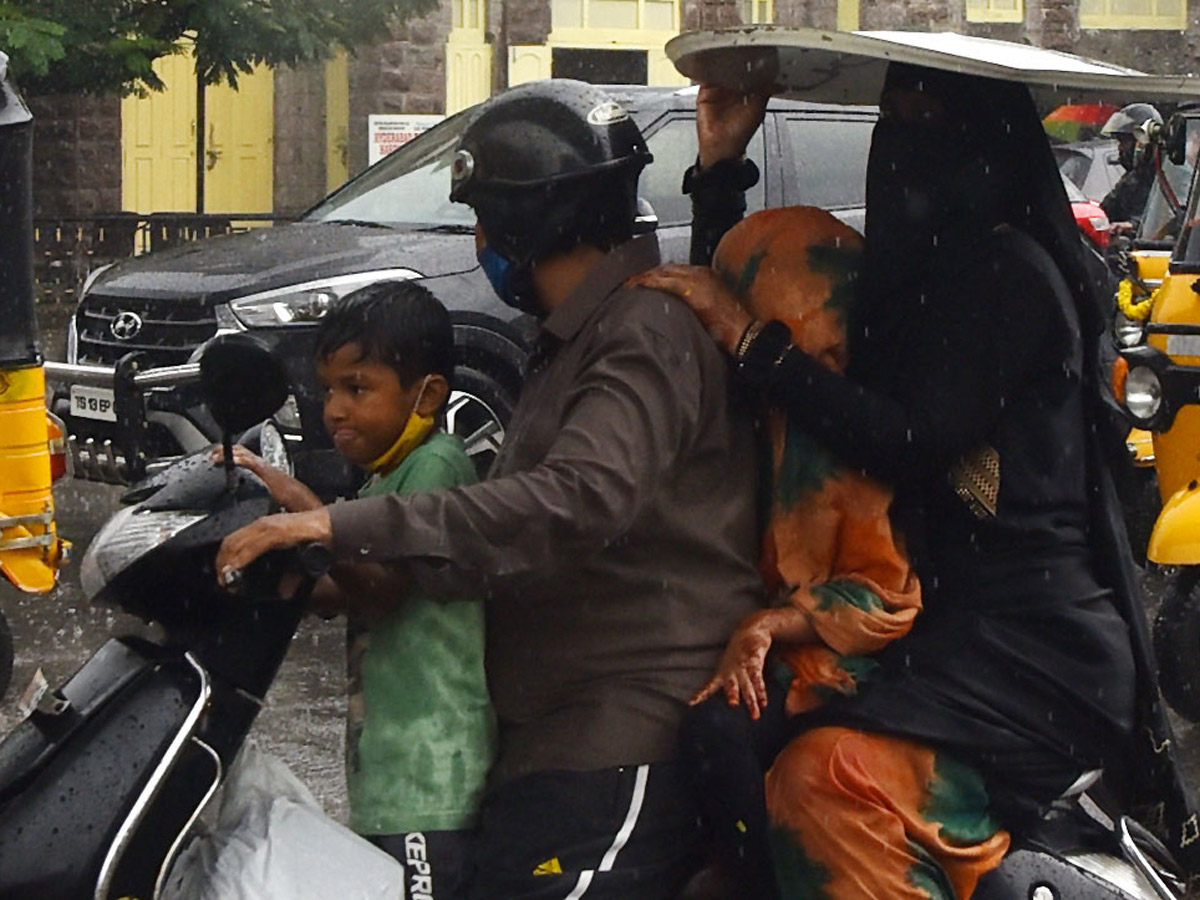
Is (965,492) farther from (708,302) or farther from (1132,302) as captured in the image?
(1132,302)

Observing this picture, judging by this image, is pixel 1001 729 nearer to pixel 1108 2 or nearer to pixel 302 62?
pixel 302 62

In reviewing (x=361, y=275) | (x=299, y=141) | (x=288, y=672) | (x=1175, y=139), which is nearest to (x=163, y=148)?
(x=299, y=141)

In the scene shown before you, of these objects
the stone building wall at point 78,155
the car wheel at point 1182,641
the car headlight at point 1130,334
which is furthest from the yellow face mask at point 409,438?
the stone building wall at point 78,155

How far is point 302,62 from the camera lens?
1616 centimetres

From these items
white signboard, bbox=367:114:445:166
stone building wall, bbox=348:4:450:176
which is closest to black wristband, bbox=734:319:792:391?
white signboard, bbox=367:114:445:166

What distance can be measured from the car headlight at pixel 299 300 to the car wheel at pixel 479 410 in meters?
0.49

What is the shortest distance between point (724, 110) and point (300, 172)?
19035mm

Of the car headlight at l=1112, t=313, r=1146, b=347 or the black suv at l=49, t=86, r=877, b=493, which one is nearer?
the black suv at l=49, t=86, r=877, b=493

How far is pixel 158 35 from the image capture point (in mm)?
15000

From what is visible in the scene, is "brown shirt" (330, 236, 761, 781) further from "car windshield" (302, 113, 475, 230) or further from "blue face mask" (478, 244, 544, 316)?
"car windshield" (302, 113, 475, 230)

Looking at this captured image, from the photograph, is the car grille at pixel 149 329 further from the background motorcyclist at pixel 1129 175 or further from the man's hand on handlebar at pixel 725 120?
the man's hand on handlebar at pixel 725 120

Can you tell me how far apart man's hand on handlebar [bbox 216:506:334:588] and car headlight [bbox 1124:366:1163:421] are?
5.05 meters

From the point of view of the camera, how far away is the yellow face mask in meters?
2.55


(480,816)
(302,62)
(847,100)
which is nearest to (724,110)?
(847,100)
